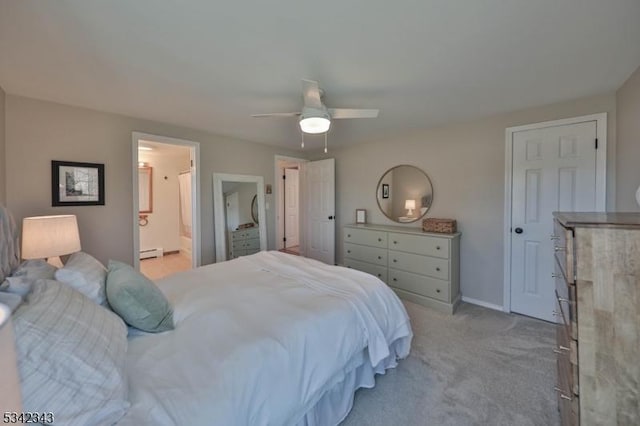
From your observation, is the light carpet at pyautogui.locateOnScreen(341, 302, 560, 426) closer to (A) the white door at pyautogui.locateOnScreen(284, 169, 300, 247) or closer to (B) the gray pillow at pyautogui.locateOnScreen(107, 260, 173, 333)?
(B) the gray pillow at pyautogui.locateOnScreen(107, 260, 173, 333)

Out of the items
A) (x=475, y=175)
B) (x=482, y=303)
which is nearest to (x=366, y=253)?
(x=482, y=303)

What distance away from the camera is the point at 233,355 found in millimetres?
1152

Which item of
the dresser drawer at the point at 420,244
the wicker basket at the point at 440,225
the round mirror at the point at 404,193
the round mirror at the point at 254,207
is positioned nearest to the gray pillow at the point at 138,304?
the dresser drawer at the point at 420,244

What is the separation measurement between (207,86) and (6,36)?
1116mm

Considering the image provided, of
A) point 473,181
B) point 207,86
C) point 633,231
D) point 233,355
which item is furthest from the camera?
point 473,181

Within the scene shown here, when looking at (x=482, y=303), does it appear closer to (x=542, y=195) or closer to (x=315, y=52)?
(x=542, y=195)

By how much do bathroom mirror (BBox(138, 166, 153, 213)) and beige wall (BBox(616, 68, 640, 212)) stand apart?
700 cm

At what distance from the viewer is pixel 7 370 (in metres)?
0.37

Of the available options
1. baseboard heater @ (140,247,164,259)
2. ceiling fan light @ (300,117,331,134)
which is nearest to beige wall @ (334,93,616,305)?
ceiling fan light @ (300,117,331,134)

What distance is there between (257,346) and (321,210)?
3.73 m

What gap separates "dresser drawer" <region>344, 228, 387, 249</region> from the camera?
3.67m

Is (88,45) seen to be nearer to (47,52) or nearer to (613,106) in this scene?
(47,52)

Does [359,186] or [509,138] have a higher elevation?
[509,138]

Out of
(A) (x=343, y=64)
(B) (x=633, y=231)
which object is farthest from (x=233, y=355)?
(A) (x=343, y=64)
